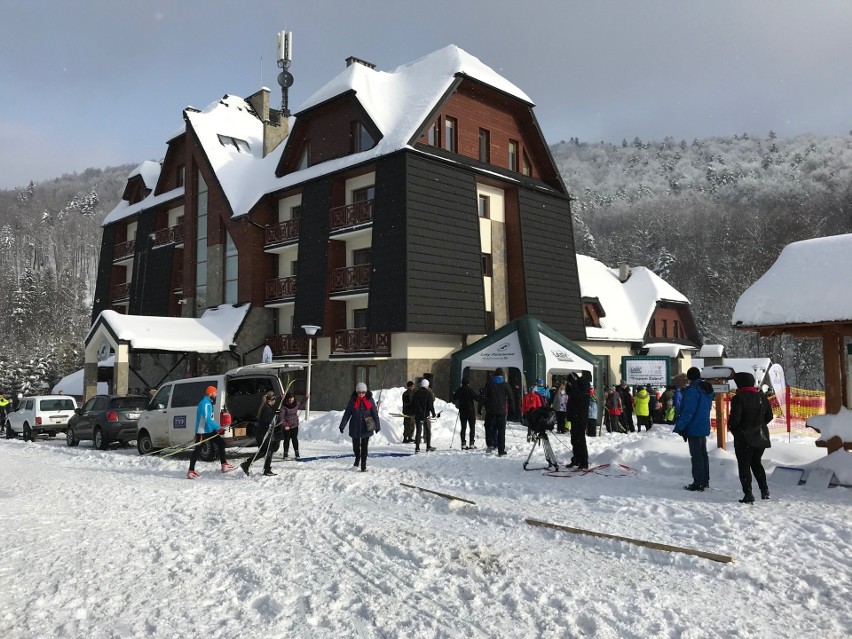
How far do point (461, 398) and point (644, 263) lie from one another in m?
58.1

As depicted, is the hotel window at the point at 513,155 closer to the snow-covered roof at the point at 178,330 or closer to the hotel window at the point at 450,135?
the hotel window at the point at 450,135

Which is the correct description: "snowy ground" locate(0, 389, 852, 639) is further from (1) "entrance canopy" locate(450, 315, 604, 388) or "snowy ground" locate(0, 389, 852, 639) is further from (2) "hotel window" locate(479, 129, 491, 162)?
(2) "hotel window" locate(479, 129, 491, 162)

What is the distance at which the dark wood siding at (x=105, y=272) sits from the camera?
41.2 meters

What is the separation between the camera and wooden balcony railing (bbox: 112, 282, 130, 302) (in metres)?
40.2

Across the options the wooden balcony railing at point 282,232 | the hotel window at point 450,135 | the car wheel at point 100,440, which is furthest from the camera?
the wooden balcony railing at point 282,232

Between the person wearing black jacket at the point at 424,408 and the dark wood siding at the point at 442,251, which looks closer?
the person wearing black jacket at the point at 424,408

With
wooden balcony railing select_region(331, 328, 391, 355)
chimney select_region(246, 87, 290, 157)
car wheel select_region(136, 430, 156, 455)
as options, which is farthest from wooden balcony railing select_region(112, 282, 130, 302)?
car wheel select_region(136, 430, 156, 455)

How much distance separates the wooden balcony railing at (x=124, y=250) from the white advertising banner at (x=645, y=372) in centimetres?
2900

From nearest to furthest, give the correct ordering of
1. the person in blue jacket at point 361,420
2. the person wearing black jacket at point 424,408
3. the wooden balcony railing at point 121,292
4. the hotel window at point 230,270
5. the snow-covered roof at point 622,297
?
the person in blue jacket at point 361,420, the person wearing black jacket at point 424,408, the hotel window at point 230,270, the snow-covered roof at point 622,297, the wooden balcony railing at point 121,292

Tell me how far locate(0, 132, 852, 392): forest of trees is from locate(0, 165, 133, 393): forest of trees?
7.0 inches

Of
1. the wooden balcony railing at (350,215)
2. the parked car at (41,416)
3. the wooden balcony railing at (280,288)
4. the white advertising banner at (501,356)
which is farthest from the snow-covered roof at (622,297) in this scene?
the parked car at (41,416)

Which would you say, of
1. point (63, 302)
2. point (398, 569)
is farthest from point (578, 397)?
point (63, 302)

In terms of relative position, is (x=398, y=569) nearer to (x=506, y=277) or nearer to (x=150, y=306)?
(x=506, y=277)

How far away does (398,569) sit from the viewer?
252 inches
